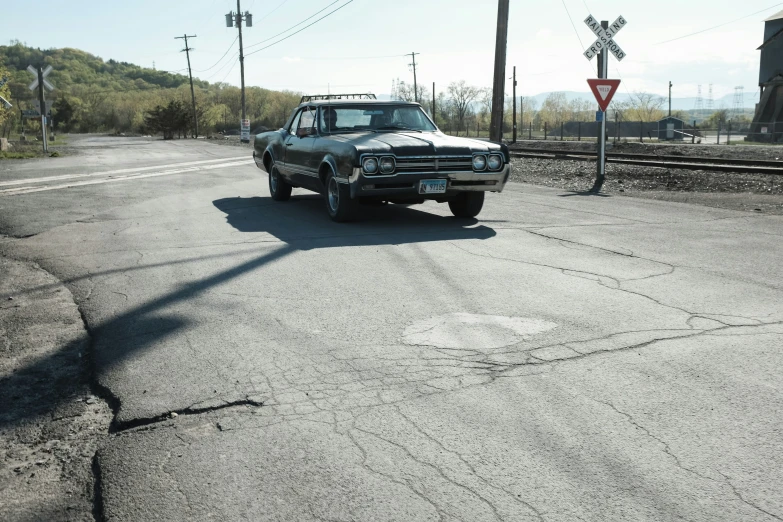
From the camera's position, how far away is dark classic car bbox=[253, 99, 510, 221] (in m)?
9.44

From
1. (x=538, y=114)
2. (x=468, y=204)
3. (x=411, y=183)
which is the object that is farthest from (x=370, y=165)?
(x=538, y=114)

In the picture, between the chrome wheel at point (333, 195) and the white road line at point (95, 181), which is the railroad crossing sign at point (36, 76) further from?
the chrome wheel at point (333, 195)

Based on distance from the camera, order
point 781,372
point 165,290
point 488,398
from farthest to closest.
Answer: point 165,290
point 781,372
point 488,398

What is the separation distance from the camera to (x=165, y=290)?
20.8ft

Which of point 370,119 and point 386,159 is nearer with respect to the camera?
point 386,159

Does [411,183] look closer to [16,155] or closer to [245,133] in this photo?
[16,155]

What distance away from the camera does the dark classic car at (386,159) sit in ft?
31.0

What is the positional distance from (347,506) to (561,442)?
1.03m

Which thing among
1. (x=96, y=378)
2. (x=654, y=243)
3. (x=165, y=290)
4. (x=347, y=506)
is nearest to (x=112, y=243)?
(x=165, y=290)

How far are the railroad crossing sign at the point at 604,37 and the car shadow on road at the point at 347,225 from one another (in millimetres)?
6112

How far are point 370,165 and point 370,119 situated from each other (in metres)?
1.97

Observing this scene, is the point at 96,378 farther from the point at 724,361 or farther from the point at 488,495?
the point at 724,361

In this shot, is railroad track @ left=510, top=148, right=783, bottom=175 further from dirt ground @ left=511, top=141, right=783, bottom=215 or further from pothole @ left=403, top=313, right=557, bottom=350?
pothole @ left=403, top=313, right=557, bottom=350

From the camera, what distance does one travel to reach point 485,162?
9797 millimetres
